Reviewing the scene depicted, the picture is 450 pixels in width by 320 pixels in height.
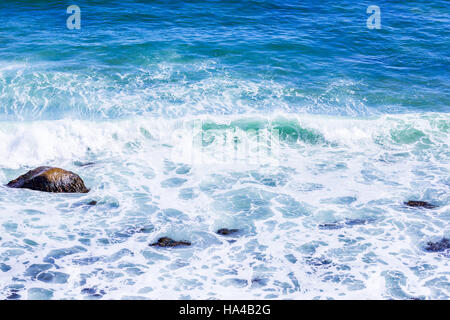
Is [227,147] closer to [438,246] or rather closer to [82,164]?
[82,164]

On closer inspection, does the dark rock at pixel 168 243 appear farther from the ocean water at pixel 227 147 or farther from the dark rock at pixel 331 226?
the dark rock at pixel 331 226

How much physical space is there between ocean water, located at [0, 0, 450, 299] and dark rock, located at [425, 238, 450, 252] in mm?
231

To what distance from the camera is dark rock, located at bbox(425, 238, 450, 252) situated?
9.97 m

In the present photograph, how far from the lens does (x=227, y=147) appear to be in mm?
14617

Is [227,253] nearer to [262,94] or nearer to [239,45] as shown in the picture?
[262,94]

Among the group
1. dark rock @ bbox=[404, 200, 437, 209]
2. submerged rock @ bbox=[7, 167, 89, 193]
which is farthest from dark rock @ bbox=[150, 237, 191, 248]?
dark rock @ bbox=[404, 200, 437, 209]

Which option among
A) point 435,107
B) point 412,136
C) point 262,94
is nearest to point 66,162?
point 262,94

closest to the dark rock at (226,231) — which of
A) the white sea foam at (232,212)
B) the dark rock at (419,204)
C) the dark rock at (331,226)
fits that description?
the white sea foam at (232,212)

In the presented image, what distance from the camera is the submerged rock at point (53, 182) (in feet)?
37.9

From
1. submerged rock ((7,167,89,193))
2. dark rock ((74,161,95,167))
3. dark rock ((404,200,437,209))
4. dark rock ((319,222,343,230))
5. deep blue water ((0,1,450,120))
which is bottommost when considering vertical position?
dark rock ((319,222,343,230))

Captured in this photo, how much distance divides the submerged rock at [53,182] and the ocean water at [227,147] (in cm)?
25

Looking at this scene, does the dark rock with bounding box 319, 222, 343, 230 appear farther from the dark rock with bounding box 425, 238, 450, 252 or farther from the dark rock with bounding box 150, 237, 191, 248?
the dark rock with bounding box 150, 237, 191, 248
